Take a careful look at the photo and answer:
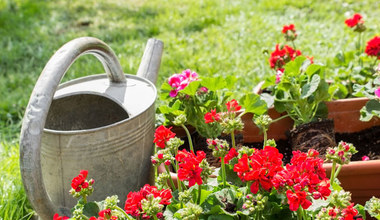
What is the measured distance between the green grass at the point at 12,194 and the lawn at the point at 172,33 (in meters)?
0.18

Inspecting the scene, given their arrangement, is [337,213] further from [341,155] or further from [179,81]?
[179,81]

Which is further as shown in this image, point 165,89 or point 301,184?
point 165,89

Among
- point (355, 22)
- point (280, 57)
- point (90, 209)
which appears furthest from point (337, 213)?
point (355, 22)

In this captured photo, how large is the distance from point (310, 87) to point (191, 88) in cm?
51

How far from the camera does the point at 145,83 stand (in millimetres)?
1939

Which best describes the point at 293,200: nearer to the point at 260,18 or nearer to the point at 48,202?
the point at 48,202

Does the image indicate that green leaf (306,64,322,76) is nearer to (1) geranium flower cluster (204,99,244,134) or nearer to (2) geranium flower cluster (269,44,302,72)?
(2) geranium flower cluster (269,44,302,72)

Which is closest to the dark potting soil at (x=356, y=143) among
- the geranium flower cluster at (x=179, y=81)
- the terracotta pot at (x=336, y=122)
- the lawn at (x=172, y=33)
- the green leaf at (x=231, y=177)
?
the terracotta pot at (x=336, y=122)

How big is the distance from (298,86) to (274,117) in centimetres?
24

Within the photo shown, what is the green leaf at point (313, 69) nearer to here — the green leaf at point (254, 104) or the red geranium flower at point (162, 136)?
the green leaf at point (254, 104)

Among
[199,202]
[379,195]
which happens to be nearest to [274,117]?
[379,195]

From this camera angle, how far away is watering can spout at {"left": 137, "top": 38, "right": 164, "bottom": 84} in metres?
2.19

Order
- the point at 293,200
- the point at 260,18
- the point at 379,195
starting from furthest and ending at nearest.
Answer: the point at 260,18 → the point at 379,195 → the point at 293,200

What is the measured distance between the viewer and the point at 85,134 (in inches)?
60.0
